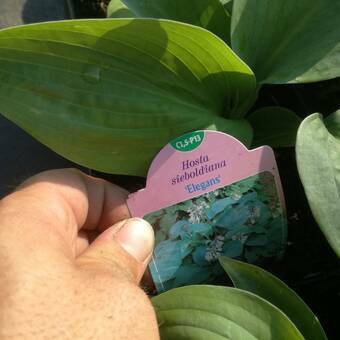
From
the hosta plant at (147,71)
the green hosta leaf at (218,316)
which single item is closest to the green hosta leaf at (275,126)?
the hosta plant at (147,71)

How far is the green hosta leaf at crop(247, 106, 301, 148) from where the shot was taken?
0.97 metres

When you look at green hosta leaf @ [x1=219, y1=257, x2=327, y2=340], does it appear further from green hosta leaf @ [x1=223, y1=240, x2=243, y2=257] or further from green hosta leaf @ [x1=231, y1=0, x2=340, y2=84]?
green hosta leaf @ [x1=231, y1=0, x2=340, y2=84]

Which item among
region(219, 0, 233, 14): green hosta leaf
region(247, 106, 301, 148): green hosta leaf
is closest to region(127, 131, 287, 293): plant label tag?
region(247, 106, 301, 148): green hosta leaf

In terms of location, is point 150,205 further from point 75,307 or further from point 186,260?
point 75,307

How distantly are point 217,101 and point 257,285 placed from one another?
0.90 ft

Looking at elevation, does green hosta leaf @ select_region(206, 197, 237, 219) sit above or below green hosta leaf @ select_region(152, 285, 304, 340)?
above

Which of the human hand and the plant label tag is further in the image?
the plant label tag

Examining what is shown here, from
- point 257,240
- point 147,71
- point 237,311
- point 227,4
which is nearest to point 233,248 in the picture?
point 257,240

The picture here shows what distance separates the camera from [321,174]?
0.79 metres

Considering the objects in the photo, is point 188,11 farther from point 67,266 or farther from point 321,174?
point 67,266

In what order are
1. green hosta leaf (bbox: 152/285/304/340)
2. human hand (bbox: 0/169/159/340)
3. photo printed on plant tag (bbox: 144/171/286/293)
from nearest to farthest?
human hand (bbox: 0/169/159/340)
green hosta leaf (bbox: 152/285/304/340)
photo printed on plant tag (bbox: 144/171/286/293)

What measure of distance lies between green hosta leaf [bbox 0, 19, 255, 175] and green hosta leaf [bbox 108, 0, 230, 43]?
125 millimetres

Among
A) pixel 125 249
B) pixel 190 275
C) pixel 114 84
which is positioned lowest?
pixel 190 275

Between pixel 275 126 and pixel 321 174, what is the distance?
207 millimetres
